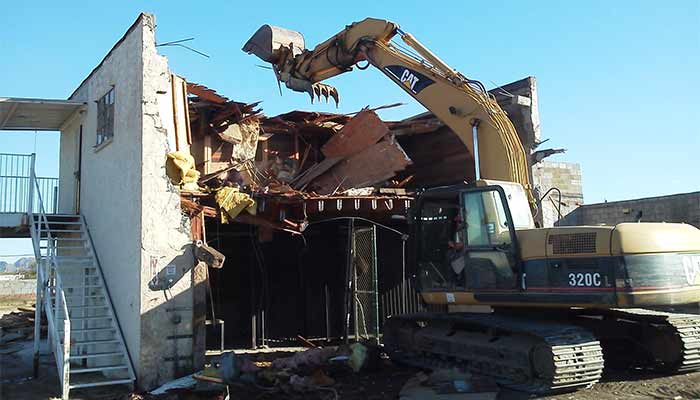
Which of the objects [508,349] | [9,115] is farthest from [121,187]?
[508,349]

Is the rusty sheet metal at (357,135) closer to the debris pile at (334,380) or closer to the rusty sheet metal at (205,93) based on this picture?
the rusty sheet metal at (205,93)

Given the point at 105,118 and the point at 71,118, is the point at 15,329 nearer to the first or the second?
the point at 71,118

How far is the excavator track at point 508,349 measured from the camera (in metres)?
7.22

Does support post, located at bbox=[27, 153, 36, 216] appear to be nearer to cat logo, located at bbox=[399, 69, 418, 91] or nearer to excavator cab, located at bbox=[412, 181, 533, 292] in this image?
cat logo, located at bbox=[399, 69, 418, 91]

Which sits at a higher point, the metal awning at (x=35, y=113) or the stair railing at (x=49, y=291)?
the metal awning at (x=35, y=113)

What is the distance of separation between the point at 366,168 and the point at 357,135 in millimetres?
970

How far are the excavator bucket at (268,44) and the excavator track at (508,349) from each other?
5.87 metres

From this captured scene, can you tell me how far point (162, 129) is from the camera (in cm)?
1040

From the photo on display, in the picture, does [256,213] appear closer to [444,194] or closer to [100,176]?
[100,176]

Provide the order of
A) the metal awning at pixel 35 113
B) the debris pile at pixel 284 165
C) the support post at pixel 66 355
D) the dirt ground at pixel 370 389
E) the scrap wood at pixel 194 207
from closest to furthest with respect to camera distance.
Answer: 1. the dirt ground at pixel 370 389
2. the support post at pixel 66 355
3. the scrap wood at pixel 194 207
4. the debris pile at pixel 284 165
5. the metal awning at pixel 35 113

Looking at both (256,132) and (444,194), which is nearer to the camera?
(444,194)


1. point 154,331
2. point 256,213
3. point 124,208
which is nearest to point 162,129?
point 124,208

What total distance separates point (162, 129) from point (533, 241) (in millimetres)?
6399

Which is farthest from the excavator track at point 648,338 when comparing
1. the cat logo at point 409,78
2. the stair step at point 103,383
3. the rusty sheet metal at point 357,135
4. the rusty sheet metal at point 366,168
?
the stair step at point 103,383
